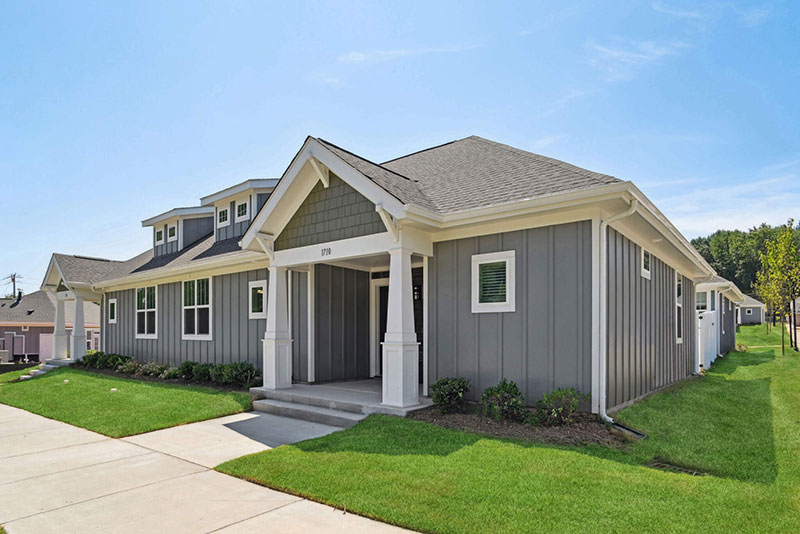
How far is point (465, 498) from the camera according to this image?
398 cm

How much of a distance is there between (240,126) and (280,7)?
2.56m

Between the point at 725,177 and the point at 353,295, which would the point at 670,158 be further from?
the point at 725,177

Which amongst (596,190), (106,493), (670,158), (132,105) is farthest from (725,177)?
(106,493)

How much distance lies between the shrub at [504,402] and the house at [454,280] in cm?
32

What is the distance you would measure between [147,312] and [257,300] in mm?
6003

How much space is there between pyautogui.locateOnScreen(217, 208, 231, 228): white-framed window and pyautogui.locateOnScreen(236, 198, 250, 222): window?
0.56m

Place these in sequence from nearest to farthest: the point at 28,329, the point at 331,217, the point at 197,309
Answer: the point at 331,217, the point at 197,309, the point at 28,329

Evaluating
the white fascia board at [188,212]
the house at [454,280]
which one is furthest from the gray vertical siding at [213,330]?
the white fascia board at [188,212]

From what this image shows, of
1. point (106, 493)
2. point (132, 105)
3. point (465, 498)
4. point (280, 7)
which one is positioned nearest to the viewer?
point (465, 498)

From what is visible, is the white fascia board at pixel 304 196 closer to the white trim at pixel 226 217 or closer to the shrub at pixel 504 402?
the shrub at pixel 504 402

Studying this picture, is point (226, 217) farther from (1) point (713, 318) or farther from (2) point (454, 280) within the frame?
(1) point (713, 318)

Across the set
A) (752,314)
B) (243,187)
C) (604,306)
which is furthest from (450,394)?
(752,314)

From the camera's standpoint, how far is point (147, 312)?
14992 mm

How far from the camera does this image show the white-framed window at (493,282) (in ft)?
22.6
